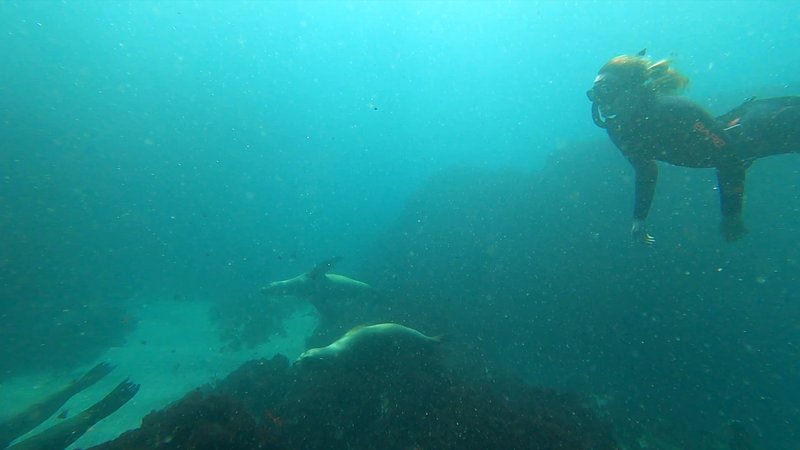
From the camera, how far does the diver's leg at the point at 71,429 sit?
7695mm

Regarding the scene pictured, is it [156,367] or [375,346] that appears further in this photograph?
[156,367]

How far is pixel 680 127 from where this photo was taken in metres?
4.50

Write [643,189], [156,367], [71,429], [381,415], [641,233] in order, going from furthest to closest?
[156,367] → [71,429] → [381,415] → [641,233] → [643,189]

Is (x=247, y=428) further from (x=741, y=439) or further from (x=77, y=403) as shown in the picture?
(x=77, y=403)

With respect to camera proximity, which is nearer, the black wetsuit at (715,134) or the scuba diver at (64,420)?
the black wetsuit at (715,134)

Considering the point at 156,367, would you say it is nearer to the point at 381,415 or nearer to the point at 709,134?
the point at 381,415

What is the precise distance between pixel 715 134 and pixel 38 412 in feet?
62.6

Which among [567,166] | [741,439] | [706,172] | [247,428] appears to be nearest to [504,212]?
[567,166]

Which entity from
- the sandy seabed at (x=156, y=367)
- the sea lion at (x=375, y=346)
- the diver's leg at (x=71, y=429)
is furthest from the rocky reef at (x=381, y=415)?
the sandy seabed at (x=156, y=367)

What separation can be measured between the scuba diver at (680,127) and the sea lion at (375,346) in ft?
19.9

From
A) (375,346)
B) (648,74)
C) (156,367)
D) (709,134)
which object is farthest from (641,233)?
(156,367)

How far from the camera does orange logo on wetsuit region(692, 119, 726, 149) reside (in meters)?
4.48

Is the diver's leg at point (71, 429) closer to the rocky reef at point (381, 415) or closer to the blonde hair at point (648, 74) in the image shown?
the rocky reef at point (381, 415)

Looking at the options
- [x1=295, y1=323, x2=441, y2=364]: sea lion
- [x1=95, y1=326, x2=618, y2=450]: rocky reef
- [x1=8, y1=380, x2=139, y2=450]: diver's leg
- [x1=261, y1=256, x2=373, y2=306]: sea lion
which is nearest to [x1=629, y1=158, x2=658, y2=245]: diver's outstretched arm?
[x1=95, y1=326, x2=618, y2=450]: rocky reef
